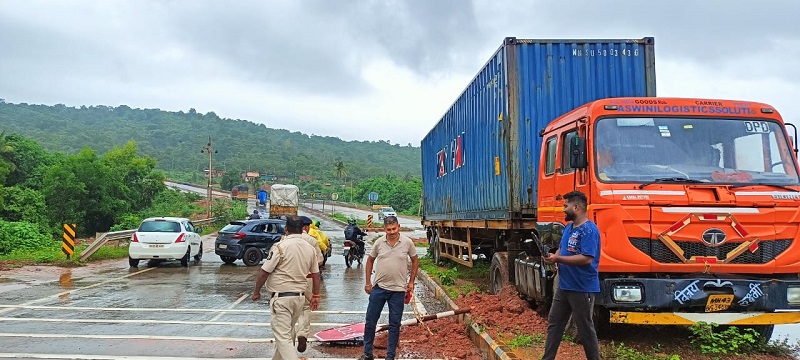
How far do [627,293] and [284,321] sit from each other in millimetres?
3272

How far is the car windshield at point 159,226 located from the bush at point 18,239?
345 inches

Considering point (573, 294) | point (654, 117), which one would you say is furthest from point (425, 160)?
point (573, 294)

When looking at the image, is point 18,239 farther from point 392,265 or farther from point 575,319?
point 575,319

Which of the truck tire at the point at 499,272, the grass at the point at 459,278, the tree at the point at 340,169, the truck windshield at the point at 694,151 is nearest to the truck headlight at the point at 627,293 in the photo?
the truck windshield at the point at 694,151

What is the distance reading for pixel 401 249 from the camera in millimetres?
6316

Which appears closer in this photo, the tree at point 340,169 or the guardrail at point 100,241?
the guardrail at point 100,241

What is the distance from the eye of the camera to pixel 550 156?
7512mm

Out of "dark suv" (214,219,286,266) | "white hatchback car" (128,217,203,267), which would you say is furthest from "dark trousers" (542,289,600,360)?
"white hatchback car" (128,217,203,267)

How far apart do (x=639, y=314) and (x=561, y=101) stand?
12.7ft

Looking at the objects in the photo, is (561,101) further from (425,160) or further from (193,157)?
(193,157)

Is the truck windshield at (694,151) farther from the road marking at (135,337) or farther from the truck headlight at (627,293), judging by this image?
the road marking at (135,337)

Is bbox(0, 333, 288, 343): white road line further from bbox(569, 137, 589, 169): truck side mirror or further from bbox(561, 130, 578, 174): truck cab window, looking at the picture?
bbox(569, 137, 589, 169): truck side mirror

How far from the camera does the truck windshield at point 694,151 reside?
6117 mm

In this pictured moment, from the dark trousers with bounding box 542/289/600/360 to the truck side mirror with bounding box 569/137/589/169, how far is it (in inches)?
61.0
